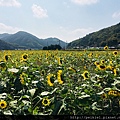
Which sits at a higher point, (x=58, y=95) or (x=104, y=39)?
(x=104, y=39)

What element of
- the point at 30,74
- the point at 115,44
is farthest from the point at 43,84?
the point at 115,44

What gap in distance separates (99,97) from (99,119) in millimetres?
440

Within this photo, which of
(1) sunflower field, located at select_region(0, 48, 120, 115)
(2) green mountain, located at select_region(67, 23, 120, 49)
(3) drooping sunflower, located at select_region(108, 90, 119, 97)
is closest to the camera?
(1) sunflower field, located at select_region(0, 48, 120, 115)

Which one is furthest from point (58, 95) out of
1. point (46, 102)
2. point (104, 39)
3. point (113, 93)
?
point (104, 39)

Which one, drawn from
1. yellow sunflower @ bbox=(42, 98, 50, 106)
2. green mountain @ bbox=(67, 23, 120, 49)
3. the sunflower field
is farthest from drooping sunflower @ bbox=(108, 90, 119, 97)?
green mountain @ bbox=(67, 23, 120, 49)

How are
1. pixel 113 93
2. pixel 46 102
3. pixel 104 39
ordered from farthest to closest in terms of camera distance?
pixel 104 39 < pixel 113 93 < pixel 46 102

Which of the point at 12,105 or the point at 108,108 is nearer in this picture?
the point at 12,105

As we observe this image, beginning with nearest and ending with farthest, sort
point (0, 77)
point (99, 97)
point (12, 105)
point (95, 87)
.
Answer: point (12, 105)
point (99, 97)
point (95, 87)
point (0, 77)

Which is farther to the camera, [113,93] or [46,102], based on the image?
[113,93]

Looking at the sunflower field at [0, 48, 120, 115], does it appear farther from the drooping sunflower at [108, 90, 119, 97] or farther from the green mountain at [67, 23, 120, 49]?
the green mountain at [67, 23, 120, 49]

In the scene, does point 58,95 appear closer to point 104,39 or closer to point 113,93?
point 113,93

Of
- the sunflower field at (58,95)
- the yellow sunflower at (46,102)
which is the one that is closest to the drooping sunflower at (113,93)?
the sunflower field at (58,95)

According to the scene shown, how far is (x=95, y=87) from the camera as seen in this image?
3600 millimetres

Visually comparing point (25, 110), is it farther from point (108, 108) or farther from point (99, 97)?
point (108, 108)
